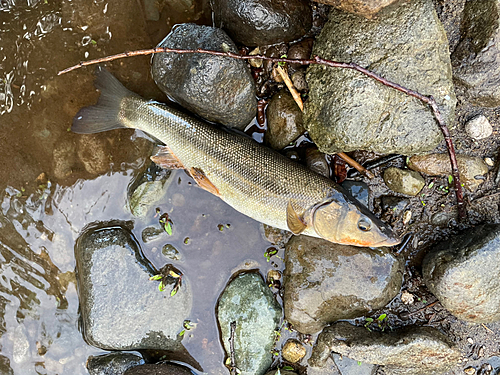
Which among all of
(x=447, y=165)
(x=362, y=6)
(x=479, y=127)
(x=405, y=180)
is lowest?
(x=405, y=180)

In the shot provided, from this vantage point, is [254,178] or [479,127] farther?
[479,127]

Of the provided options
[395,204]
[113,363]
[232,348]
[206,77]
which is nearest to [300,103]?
[206,77]

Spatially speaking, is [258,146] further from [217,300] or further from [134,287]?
[134,287]

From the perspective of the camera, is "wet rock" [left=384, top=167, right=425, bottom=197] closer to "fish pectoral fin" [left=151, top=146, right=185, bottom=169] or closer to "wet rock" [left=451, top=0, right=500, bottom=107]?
"wet rock" [left=451, top=0, right=500, bottom=107]

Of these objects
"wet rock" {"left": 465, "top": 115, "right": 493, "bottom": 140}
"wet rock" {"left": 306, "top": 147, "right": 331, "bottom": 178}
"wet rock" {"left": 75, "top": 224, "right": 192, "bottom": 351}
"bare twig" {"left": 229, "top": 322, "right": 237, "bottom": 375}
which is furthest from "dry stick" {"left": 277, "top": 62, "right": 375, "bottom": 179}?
"wet rock" {"left": 75, "top": 224, "right": 192, "bottom": 351}

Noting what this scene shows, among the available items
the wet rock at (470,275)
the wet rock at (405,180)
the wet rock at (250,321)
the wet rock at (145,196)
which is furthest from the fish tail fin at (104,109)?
the wet rock at (470,275)

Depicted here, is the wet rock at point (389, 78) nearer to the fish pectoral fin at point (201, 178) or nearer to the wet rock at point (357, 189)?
the wet rock at point (357, 189)

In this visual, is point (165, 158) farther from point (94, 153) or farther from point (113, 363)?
point (113, 363)
